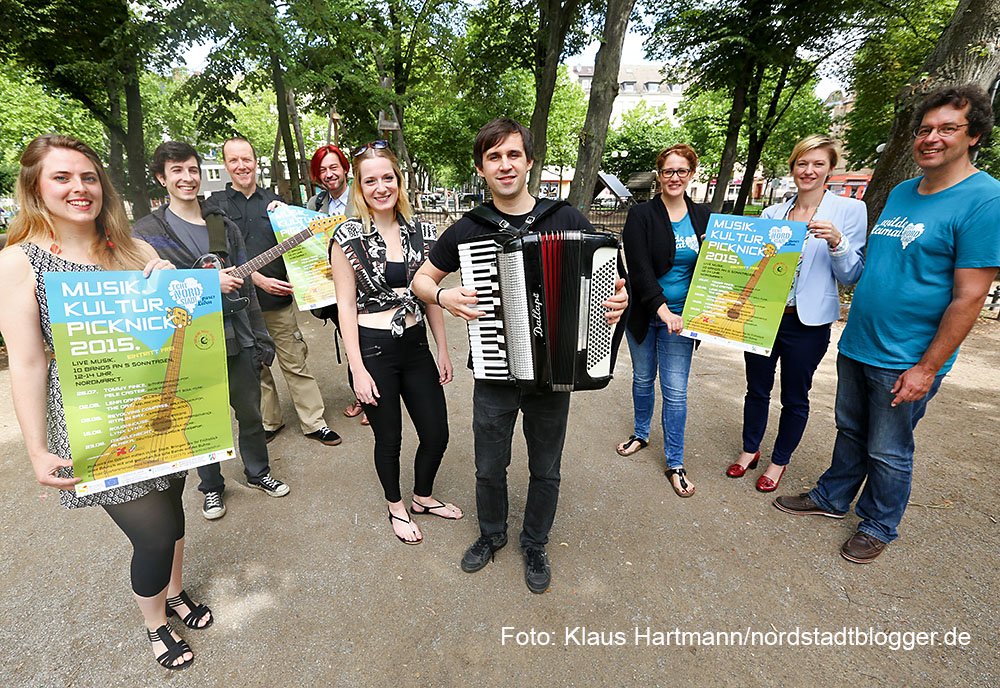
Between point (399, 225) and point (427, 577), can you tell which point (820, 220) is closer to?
point (399, 225)

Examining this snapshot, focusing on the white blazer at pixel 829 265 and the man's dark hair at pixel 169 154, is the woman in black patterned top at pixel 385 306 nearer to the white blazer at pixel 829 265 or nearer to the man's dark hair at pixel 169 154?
the man's dark hair at pixel 169 154

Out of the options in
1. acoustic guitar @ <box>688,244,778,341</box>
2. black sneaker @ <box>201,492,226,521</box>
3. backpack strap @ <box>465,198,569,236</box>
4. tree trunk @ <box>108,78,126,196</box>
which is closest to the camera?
backpack strap @ <box>465,198,569,236</box>

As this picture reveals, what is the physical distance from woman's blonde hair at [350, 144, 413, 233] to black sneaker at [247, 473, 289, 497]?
2.08 meters

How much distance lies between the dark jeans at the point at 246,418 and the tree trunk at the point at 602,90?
5376 mm

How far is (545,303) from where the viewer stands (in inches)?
82.5

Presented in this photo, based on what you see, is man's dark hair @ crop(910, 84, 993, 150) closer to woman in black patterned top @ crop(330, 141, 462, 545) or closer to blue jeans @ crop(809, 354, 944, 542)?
blue jeans @ crop(809, 354, 944, 542)

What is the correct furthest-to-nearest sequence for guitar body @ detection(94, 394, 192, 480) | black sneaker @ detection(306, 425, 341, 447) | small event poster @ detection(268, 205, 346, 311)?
black sneaker @ detection(306, 425, 341, 447) → small event poster @ detection(268, 205, 346, 311) → guitar body @ detection(94, 394, 192, 480)

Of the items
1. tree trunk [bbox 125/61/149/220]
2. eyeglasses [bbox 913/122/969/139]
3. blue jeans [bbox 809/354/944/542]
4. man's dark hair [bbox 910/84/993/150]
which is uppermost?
tree trunk [bbox 125/61/149/220]

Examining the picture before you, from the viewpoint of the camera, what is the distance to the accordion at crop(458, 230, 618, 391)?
6.73 ft

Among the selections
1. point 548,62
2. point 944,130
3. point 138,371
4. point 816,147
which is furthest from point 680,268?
point 548,62

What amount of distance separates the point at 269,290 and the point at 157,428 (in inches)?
76.6

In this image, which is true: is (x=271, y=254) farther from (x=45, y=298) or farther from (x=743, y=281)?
(x=743, y=281)

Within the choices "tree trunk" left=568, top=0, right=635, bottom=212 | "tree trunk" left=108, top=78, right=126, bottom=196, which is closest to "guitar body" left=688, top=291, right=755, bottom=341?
"tree trunk" left=568, top=0, right=635, bottom=212

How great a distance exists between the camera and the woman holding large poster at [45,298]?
1.64 metres
